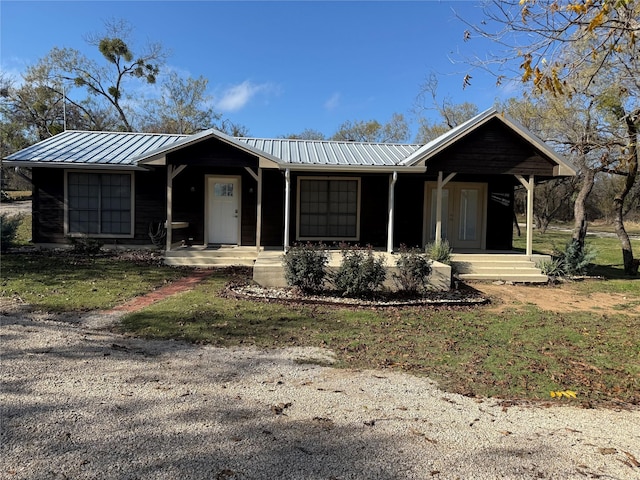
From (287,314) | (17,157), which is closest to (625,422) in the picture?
(287,314)

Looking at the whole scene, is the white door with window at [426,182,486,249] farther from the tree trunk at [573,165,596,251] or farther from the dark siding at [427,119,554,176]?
the tree trunk at [573,165,596,251]

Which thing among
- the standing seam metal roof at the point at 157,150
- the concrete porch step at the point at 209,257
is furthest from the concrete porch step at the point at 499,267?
the concrete porch step at the point at 209,257

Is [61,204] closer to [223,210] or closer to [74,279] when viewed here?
[223,210]

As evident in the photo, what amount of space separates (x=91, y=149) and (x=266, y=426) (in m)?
13.1

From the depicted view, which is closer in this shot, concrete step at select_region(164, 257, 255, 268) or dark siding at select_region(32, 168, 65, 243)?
concrete step at select_region(164, 257, 255, 268)

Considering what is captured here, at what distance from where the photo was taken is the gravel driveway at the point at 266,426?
2.70m

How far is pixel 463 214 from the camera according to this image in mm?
13930

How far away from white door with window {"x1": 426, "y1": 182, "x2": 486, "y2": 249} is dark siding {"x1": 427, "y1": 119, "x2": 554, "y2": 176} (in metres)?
2.01

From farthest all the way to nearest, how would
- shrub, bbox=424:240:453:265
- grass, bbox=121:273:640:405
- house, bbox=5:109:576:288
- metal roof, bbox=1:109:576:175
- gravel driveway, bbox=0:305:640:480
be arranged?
house, bbox=5:109:576:288 < metal roof, bbox=1:109:576:175 < shrub, bbox=424:240:453:265 < grass, bbox=121:273:640:405 < gravel driveway, bbox=0:305:640:480

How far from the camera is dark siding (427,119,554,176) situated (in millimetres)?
11633

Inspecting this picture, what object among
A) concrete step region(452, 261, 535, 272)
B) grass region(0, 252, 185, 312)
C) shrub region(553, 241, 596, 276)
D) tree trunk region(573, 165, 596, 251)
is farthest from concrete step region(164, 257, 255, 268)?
tree trunk region(573, 165, 596, 251)

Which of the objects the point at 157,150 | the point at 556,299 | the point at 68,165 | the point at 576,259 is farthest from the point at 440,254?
the point at 68,165

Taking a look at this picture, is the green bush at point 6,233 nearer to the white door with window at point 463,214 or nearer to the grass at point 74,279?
the grass at point 74,279

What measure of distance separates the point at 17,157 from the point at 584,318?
14466 millimetres
